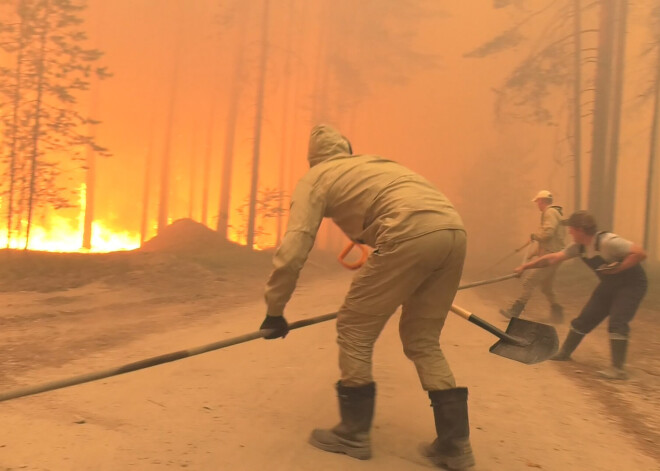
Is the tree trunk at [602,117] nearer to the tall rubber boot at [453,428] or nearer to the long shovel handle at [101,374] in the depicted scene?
the tall rubber boot at [453,428]

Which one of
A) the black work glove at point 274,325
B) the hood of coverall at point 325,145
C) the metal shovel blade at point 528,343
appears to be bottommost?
the metal shovel blade at point 528,343

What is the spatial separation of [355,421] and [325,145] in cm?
154

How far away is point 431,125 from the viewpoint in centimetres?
2508

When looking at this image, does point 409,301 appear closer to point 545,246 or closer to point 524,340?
point 524,340

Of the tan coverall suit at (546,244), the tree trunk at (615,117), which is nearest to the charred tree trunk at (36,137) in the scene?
the tan coverall suit at (546,244)

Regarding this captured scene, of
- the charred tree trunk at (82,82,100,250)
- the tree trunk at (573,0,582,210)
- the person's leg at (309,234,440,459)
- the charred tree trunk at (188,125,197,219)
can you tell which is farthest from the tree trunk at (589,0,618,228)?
the charred tree trunk at (82,82,100,250)

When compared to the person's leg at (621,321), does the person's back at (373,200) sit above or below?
above

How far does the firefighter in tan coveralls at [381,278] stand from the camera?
2.38 meters

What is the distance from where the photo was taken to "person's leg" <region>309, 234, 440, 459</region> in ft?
7.84

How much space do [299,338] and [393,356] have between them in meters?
1.08

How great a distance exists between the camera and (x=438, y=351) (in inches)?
102

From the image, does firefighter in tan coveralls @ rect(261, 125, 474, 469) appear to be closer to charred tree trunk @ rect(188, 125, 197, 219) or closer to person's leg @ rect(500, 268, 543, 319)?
person's leg @ rect(500, 268, 543, 319)

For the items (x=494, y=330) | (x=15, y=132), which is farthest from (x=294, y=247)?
(x=15, y=132)

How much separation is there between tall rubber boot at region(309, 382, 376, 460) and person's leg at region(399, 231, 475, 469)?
31cm
